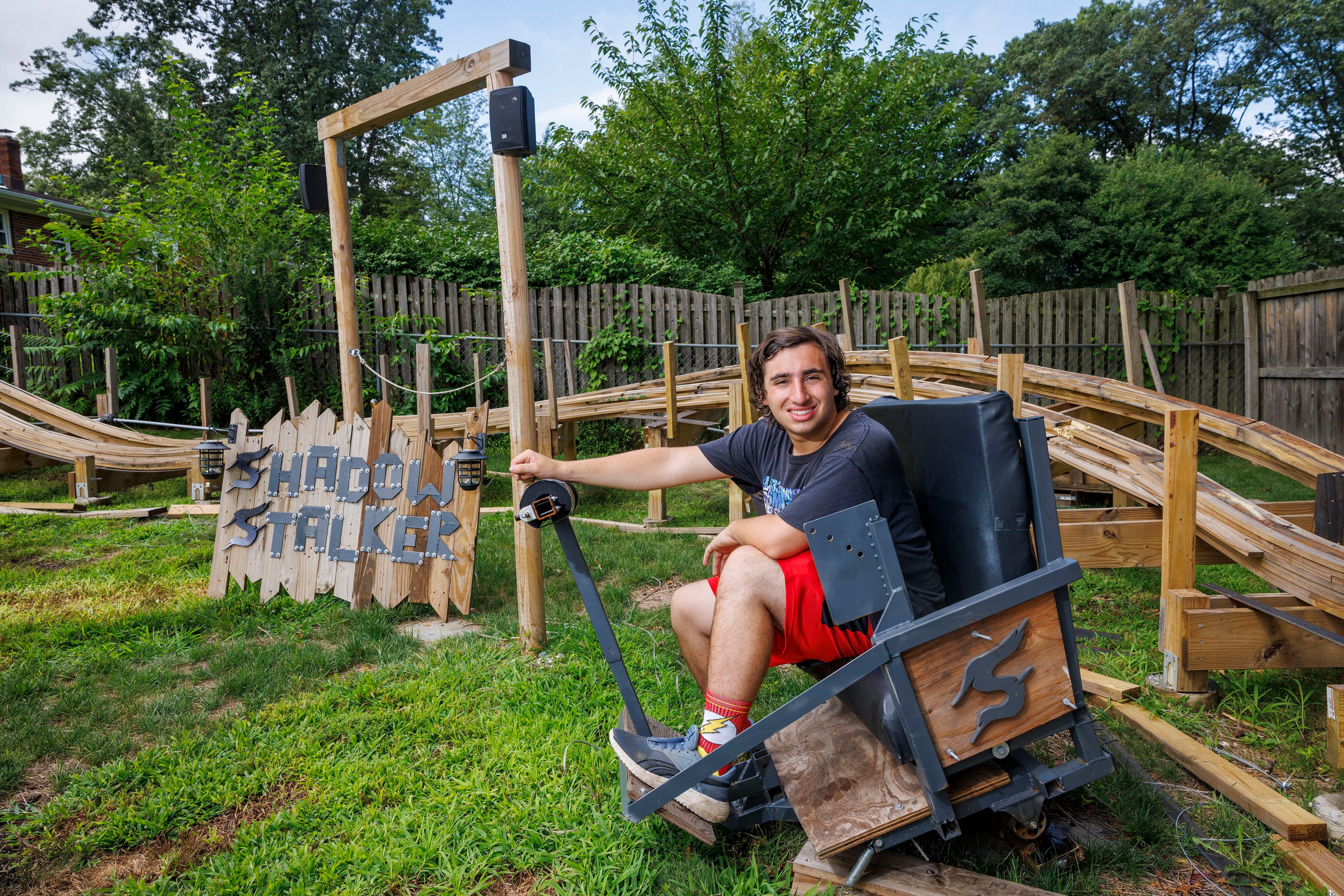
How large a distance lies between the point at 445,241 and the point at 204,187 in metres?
3.36

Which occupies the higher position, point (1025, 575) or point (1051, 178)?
point (1051, 178)

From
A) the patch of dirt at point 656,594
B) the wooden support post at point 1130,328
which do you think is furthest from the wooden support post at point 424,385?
the wooden support post at point 1130,328

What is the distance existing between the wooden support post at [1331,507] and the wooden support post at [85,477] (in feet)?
31.5

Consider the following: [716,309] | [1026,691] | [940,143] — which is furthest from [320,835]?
[940,143]

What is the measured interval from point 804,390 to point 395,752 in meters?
2.12

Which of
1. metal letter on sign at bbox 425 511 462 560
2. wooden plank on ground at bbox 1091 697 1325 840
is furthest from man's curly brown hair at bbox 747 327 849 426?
metal letter on sign at bbox 425 511 462 560

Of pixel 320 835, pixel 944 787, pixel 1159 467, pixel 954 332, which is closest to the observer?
pixel 944 787

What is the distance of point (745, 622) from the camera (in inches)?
85.7

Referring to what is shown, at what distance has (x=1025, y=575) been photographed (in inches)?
74.8

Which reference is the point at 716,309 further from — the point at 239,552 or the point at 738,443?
the point at 738,443

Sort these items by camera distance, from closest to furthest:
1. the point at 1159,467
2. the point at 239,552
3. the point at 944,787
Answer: the point at 944,787
the point at 1159,467
the point at 239,552

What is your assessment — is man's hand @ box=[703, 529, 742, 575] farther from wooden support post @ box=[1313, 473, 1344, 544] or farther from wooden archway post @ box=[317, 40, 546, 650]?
wooden support post @ box=[1313, 473, 1344, 544]

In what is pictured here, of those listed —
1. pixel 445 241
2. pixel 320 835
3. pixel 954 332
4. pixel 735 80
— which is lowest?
pixel 320 835

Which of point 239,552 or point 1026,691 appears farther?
point 239,552
